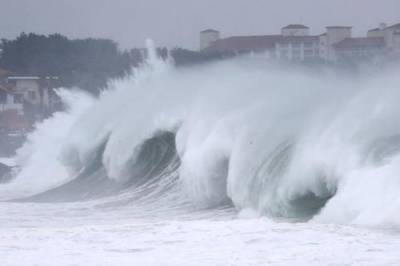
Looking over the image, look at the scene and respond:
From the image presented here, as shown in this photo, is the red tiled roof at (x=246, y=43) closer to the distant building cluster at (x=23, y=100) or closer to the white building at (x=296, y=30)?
the white building at (x=296, y=30)

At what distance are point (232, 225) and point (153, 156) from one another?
1102 cm

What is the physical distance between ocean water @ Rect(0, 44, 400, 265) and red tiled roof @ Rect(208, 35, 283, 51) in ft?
84.9

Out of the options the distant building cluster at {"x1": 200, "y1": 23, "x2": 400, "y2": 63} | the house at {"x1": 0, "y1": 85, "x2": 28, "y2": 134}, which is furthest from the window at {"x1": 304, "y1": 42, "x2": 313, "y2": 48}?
the house at {"x1": 0, "y1": 85, "x2": 28, "y2": 134}

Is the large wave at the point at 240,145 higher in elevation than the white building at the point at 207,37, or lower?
lower

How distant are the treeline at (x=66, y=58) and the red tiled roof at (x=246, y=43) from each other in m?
3.88

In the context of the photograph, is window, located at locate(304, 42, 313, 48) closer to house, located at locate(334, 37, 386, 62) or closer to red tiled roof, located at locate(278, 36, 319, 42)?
red tiled roof, located at locate(278, 36, 319, 42)

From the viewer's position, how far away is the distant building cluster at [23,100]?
63.9 m

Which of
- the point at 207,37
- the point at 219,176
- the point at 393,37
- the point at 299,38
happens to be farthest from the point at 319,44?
the point at 219,176

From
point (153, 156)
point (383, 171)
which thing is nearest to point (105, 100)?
point (153, 156)

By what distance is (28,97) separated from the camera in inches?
2987

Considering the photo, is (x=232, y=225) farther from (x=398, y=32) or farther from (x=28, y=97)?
(x=28, y=97)

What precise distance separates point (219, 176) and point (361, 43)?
32.5 metres

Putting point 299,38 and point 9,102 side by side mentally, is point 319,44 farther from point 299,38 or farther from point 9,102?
point 9,102

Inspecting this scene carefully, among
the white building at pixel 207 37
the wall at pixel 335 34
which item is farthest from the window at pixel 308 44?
the white building at pixel 207 37
